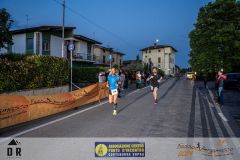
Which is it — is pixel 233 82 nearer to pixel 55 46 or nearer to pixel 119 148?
pixel 119 148

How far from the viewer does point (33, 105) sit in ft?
32.3

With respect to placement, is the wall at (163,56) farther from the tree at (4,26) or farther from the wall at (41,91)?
the tree at (4,26)

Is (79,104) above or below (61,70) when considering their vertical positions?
below

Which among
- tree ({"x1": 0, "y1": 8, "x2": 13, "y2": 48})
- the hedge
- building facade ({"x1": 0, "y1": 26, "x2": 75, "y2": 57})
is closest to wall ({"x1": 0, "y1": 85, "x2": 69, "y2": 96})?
the hedge

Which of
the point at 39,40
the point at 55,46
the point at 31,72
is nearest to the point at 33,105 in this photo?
the point at 31,72

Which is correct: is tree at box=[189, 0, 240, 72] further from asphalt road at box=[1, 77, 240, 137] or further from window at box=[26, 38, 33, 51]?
asphalt road at box=[1, 77, 240, 137]

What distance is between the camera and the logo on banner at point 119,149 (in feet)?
18.8

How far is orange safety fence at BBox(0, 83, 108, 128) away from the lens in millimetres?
8523

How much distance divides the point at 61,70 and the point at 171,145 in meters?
15.8

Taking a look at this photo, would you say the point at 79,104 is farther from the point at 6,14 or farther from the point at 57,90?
the point at 6,14

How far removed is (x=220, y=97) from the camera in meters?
14.8

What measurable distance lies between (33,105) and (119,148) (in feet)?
15.5

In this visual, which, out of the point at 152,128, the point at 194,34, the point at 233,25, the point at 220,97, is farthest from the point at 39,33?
the point at 152,128

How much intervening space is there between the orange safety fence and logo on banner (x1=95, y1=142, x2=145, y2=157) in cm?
337
